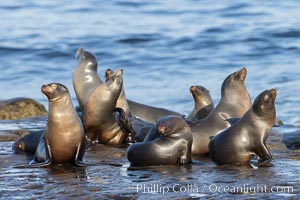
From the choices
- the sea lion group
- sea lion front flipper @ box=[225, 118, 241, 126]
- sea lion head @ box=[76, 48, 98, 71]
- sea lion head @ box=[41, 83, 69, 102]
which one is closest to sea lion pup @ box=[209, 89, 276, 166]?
the sea lion group

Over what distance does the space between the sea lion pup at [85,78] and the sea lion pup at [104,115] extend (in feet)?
4.02

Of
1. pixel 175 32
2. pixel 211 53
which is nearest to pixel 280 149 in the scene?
pixel 211 53

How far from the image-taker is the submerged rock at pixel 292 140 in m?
8.97

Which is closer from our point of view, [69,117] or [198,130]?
[69,117]

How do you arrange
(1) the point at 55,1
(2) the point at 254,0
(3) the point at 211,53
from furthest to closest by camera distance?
(1) the point at 55,1 < (2) the point at 254,0 < (3) the point at 211,53

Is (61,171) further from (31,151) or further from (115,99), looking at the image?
(115,99)

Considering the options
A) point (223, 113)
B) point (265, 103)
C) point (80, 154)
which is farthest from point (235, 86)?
point (80, 154)

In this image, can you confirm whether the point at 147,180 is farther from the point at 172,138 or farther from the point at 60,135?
the point at 60,135

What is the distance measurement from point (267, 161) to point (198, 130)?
1.09 meters

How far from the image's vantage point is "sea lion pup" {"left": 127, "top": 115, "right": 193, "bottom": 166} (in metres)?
7.65

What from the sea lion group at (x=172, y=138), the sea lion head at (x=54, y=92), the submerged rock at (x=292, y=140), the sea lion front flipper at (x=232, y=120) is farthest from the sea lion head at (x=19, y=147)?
the submerged rock at (x=292, y=140)

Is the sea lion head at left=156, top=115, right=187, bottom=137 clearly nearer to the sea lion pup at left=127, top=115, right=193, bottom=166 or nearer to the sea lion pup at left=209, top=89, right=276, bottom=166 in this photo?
the sea lion pup at left=127, top=115, right=193, bottom=166

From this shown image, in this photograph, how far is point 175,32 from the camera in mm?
22438

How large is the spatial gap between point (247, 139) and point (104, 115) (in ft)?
7.23
